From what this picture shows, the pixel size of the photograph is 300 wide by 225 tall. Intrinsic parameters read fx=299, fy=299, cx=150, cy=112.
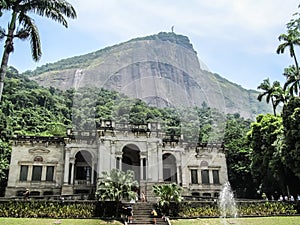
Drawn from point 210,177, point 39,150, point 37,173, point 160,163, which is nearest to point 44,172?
point 37,173

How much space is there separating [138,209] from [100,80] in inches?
489

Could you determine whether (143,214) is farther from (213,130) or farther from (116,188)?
(213,130)

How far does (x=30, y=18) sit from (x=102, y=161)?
1864cm

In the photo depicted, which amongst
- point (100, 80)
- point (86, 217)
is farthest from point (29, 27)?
point (86, 217)

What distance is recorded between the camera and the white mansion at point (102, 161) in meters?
33.8

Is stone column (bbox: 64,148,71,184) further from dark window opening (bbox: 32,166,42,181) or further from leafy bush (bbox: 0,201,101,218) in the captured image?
leafy bush (bbox: 0,201,101,218)

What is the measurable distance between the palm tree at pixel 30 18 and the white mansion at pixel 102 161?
17049 mm

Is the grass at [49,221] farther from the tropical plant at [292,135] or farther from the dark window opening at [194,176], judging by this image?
the dark window opening at [194,176]

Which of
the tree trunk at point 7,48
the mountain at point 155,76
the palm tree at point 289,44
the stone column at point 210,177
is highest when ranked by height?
the palm tree at point 289,44

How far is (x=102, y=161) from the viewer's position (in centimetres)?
3272

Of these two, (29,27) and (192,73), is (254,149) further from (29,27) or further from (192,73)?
(29,27)

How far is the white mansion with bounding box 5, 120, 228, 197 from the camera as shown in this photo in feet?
111

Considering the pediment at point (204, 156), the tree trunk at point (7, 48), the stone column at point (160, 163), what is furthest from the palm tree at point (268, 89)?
the tree trunk at point (7, 48)

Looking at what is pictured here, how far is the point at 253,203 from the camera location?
2628 cm
